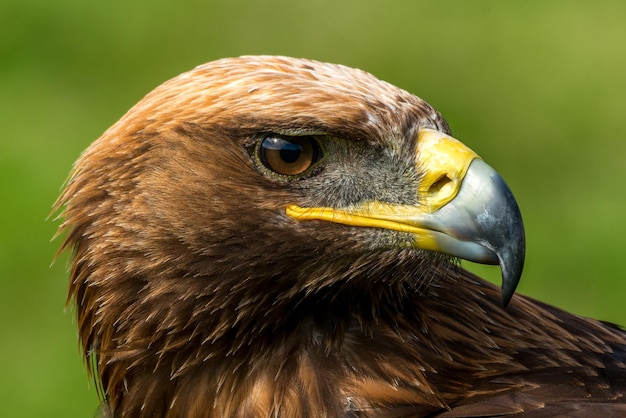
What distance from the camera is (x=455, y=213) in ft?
9.93

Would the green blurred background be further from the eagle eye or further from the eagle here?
the eagle eye

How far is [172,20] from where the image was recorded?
9.22m

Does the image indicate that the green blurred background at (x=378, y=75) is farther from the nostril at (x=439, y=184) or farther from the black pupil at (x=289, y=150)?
the nostril at (x=439, y=184)

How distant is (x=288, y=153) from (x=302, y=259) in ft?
0.97

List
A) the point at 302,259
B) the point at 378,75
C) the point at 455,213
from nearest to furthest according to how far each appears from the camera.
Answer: the point at 455,213 → the point at 302,259 → the point at 378,75

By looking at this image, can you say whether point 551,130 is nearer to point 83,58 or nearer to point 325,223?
point 83,58

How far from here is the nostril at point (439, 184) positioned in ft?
10.1

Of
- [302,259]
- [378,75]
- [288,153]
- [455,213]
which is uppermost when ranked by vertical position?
[288,153]

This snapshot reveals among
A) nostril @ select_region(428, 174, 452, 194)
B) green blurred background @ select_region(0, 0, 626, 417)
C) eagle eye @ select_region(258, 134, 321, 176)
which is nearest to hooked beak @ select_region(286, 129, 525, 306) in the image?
nostril @ select_region(428, 174, 452, 194)

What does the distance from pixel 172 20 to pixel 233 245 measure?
6289 millimetres

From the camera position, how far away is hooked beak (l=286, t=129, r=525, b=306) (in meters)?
2.98

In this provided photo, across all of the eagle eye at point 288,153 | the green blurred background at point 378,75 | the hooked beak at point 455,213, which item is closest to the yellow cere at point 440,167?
the hooked beak at point 455,213

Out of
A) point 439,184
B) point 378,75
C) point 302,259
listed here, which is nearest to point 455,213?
point 439,184

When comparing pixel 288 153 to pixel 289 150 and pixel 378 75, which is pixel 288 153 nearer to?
pixel 289 150
